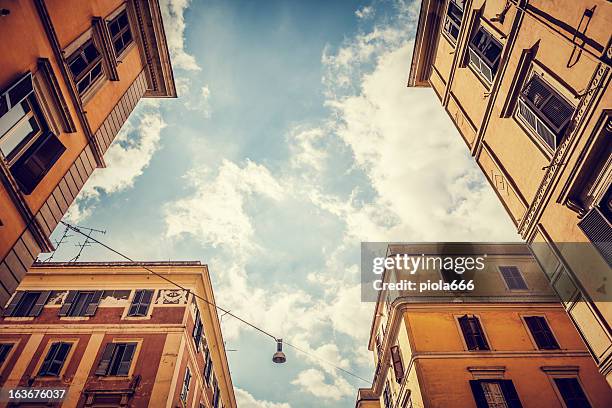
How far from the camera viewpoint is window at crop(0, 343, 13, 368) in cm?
1767

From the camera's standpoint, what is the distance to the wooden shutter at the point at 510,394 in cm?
1473

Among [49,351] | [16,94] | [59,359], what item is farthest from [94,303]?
[16,94]

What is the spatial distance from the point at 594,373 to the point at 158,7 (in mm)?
23169

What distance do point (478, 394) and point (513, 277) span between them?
25.3ft

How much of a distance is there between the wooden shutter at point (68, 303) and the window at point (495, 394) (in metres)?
20.9

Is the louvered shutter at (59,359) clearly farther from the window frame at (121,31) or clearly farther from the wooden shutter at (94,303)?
the window frame at (121,31)

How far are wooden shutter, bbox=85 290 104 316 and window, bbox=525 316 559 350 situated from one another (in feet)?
74.8

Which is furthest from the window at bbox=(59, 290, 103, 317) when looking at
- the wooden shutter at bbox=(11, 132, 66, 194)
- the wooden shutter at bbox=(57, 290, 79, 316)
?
the wooden shutter at bbox=(11, 132, 66, 194)

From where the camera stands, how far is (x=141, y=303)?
65.9ft

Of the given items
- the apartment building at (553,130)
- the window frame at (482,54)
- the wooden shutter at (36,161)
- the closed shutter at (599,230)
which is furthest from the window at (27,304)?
the closed shutter at (599,230)

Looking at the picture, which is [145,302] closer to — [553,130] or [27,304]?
[27,304]

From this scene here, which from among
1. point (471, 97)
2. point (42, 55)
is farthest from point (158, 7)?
point (471, 97)

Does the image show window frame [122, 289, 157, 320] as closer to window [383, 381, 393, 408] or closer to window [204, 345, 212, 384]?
window [204, 345, 212, 384]

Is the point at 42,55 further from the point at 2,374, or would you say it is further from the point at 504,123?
the point at 2,374
